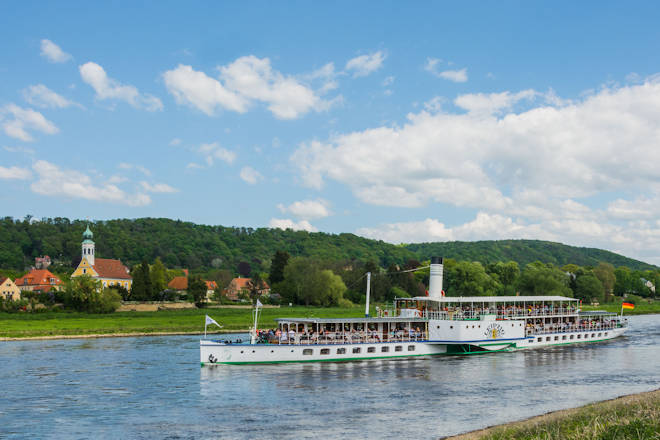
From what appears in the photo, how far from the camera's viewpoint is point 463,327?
59.1 m

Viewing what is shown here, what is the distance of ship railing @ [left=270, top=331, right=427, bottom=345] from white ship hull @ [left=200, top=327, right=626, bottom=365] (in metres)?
0.46

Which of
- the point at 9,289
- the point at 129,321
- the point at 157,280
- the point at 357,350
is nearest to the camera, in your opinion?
the point at 357,350

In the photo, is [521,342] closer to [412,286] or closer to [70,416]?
[70,416]

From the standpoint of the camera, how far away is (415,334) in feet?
192

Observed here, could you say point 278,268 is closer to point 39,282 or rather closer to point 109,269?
point 109,269

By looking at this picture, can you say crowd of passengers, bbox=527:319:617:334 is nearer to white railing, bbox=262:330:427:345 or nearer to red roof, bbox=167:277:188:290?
white railing, bbox=262:330:427:345

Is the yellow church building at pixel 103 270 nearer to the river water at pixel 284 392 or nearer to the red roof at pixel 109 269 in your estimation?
the red roof at pixel 109 269

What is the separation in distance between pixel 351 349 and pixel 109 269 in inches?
4434

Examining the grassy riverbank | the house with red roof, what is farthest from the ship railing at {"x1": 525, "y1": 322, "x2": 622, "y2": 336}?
the house with red roof

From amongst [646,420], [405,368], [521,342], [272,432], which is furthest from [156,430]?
[521,342]

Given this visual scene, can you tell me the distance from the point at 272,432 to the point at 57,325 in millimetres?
57253

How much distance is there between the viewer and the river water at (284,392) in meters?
30.0

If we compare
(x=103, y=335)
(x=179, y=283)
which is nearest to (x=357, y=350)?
(x=103, y=335)

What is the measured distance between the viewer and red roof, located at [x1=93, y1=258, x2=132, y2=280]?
14788cm
